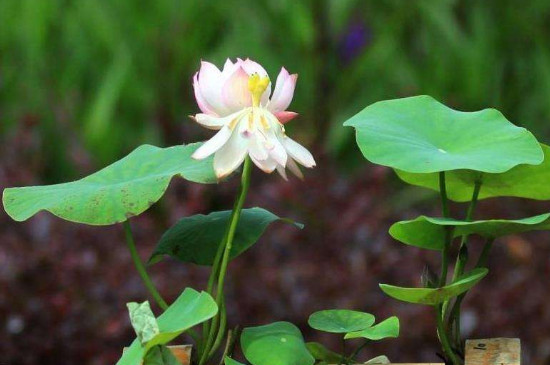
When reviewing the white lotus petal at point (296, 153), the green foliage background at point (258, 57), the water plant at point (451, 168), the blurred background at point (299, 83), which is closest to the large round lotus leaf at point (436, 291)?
the water plant at point (451, 168)

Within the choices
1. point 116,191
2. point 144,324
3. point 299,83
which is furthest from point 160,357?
point 299,83

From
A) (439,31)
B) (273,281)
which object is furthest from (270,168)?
(439,31)

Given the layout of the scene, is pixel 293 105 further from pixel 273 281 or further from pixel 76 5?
pixel 273 281

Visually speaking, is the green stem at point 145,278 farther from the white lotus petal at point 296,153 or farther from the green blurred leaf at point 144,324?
the white lotus petal at point 296,153

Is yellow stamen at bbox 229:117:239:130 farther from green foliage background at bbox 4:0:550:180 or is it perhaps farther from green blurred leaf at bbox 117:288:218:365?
green foliage background at bbox 4:0:550:180

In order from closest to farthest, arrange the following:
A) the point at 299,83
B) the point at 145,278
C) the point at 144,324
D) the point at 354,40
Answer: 1. the point at 144,324
2. the point at 145,278
3. the point at 299,83
4. the point at 354,40

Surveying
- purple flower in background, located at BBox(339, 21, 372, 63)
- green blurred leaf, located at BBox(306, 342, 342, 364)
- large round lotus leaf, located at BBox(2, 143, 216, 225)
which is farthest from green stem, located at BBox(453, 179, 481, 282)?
purple flower in background, located at BBox(339, 21, 372, 63)

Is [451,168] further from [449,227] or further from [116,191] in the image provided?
[116,191]
